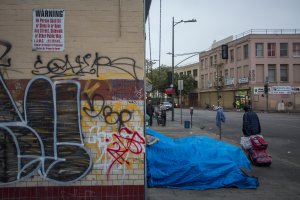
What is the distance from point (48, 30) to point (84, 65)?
2.67 ft

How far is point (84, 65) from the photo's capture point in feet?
20.4

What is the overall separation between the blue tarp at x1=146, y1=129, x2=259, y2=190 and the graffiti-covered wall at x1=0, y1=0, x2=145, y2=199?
63.6 inches

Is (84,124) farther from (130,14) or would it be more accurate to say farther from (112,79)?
(130,14)

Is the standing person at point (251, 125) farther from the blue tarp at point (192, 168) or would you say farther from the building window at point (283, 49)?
the building window at point (283, 49)

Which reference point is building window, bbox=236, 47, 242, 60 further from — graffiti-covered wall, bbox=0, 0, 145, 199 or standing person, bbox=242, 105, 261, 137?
graffiti-covered wall, bbox=0, 0, 145, 199

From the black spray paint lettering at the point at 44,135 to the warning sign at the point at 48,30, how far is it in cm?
53

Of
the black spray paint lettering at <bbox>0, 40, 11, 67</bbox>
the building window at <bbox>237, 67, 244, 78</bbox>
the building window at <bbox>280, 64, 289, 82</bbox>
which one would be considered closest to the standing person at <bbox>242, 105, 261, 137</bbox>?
the black spray paint lettering at <bbox>0, 40, 11, 67</bbox>

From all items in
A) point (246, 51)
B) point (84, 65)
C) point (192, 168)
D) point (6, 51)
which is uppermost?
point (246, 51)

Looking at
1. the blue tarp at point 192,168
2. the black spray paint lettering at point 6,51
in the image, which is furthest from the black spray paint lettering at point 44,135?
the blue tarp at point 192,168

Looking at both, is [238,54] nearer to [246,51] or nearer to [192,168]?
[246,51]

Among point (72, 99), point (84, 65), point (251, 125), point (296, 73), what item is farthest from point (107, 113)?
point (296, 73)

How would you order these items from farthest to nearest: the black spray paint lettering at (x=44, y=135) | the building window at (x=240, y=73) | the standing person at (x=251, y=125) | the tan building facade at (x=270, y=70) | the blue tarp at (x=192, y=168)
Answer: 1. the building window at (x=240, y=73)
2. the tan building facade at (x=270, y=70)
3. the standing person at (x=251, y=125)
4. the blue tarp at (x=192, y=168)
5. the black spray paint lettering at (x=44, y=135)

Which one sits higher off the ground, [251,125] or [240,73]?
[240,73]

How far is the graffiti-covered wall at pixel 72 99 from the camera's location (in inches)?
242
